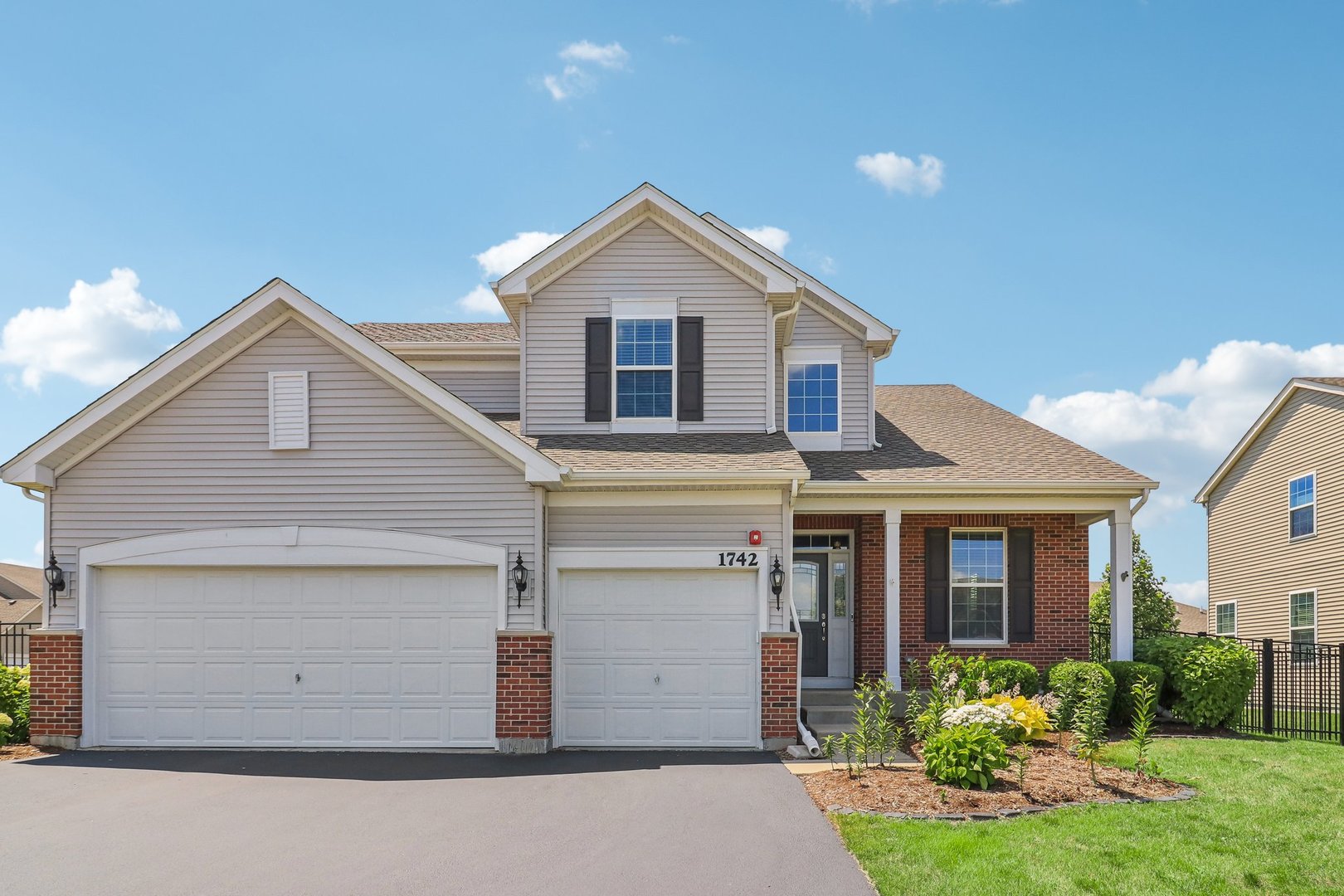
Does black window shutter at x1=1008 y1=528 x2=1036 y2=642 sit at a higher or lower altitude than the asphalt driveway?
higher

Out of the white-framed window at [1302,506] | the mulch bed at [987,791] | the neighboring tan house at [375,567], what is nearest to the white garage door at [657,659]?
the neighboring tan house at [375,567]

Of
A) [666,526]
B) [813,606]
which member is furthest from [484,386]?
[813,606]

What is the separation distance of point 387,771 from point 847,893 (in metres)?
5.92

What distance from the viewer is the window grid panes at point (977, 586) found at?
16000 mm

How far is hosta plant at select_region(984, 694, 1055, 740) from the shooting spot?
12.0 m

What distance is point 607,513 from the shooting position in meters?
13.3

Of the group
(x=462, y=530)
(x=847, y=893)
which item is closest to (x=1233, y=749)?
(x=847, y=893)

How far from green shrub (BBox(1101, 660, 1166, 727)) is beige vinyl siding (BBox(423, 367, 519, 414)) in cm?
952

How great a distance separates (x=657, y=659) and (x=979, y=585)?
5622 mm

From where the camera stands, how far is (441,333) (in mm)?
17875

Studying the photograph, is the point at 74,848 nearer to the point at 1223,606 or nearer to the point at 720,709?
the point at 720,709

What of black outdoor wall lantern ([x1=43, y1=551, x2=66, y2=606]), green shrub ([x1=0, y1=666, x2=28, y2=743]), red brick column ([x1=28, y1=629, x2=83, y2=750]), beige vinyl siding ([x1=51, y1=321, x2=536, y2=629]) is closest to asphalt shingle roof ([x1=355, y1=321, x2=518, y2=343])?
beige vinyl siding ([x1=51, y1=321, x2=536, y2=629])

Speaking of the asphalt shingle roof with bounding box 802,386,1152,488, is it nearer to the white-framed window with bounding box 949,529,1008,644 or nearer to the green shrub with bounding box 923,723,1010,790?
the white-framed window with bounding box 949,529,1008,644

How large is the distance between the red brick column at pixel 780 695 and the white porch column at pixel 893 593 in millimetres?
2492
